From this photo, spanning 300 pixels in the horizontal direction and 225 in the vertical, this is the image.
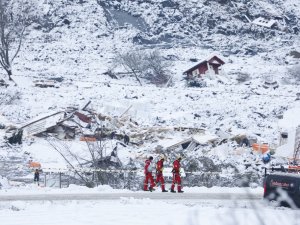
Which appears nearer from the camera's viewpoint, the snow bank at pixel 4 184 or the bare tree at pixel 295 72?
the snow bank at pixel 4 184

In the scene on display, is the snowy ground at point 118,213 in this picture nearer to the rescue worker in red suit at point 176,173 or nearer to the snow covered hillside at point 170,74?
the rescue worker in red suit at point 176,173

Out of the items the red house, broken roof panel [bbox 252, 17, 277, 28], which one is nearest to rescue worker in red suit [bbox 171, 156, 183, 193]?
the red house

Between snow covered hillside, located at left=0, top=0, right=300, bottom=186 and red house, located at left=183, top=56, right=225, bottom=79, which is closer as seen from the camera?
snow covered hillside, located at left=0, top=0, right=300, bottom=186

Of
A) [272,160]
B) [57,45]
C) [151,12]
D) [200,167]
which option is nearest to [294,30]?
[151,12]

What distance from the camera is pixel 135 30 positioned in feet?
186

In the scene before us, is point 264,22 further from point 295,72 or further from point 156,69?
point 156,69

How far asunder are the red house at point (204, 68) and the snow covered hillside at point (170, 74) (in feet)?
2.75

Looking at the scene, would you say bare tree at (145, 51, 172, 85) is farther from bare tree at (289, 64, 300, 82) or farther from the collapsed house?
the collapsed house

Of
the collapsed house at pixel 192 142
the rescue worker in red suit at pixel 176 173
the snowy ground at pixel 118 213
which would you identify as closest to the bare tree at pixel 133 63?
the collapsed house at pixel 192 142

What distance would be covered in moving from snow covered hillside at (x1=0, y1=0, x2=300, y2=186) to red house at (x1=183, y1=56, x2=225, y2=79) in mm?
840

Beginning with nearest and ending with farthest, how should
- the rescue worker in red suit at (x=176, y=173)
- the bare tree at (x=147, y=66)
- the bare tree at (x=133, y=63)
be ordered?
1. the rescue worker in red suit at (x=176, y=173)
2. the bare tree at (x=147, y=66)
3. the bare tree at (x=133, y=63)

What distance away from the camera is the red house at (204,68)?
1736 inches

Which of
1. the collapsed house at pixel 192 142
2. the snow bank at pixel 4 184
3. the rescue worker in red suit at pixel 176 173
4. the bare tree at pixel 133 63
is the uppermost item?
the bare tree at pixel 133 63

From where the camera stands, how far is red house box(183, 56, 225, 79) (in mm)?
44094
